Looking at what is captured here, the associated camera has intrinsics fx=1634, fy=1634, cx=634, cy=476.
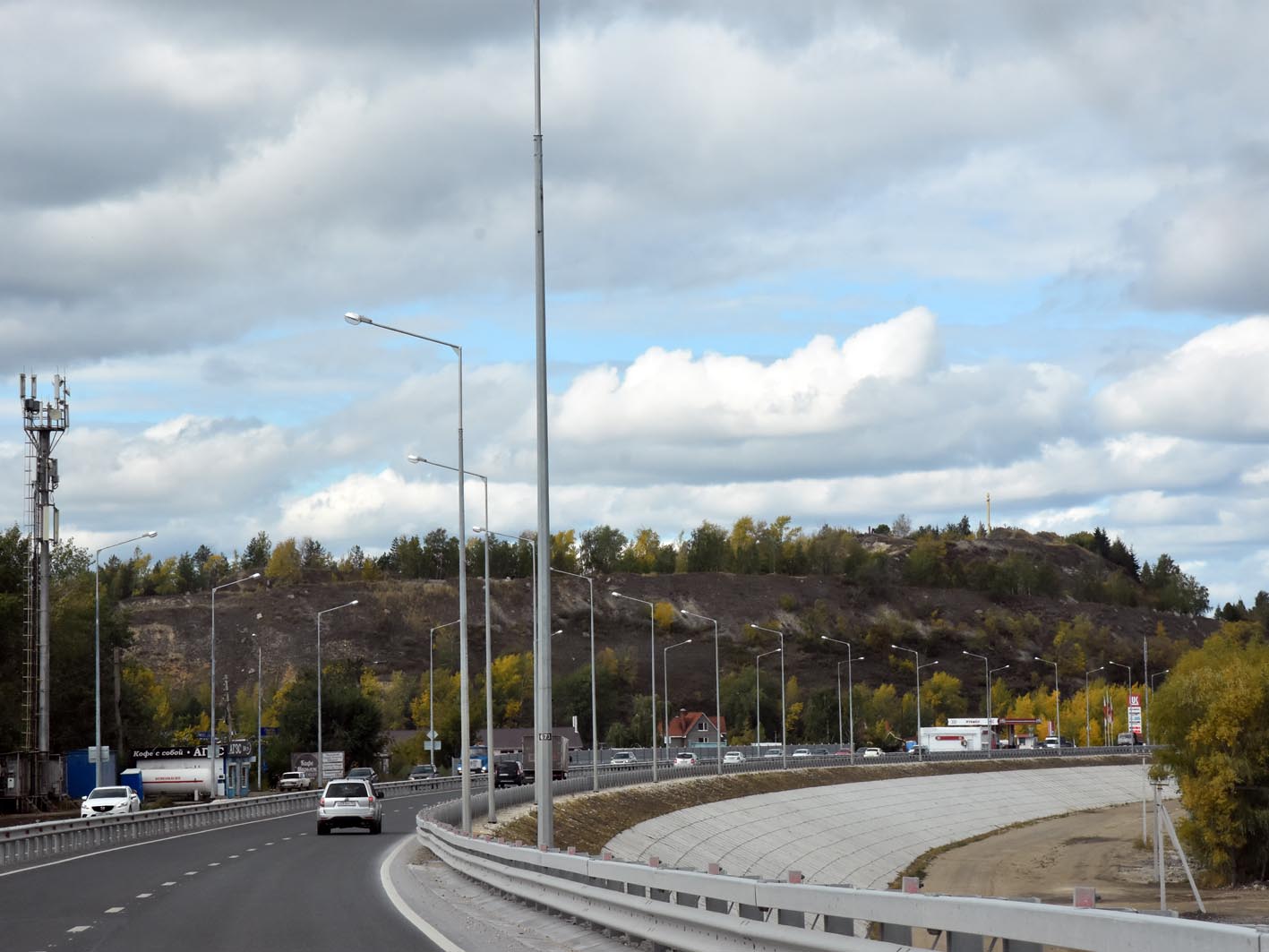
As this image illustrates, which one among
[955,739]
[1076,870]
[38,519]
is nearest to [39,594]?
[38,519]

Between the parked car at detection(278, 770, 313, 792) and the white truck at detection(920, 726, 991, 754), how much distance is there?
5899 cm

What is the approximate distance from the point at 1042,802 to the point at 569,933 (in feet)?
331

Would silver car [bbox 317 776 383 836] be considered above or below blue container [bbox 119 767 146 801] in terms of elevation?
above

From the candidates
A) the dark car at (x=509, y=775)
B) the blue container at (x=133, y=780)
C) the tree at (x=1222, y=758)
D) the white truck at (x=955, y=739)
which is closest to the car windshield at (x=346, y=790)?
the blue container at (x=133, y=780)

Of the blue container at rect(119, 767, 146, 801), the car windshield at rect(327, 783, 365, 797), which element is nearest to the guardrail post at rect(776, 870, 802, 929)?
the car windshield at rect(327, 783, 365, 797)

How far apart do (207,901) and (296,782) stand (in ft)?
260

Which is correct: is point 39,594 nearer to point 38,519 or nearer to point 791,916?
point 38,519

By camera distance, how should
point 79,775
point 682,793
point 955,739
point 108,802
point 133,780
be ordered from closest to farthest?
point 108,802 → point 133,780 → point 79,775 → point 682,793 → point 955,739

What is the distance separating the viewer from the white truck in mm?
142000

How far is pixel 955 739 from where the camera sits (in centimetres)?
14262

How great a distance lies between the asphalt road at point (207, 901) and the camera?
1786 centimetres

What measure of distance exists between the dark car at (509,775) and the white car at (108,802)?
103ft

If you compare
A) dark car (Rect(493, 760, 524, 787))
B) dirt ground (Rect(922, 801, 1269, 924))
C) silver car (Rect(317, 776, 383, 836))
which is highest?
silver car (Rect(317, 776, 383, 836))

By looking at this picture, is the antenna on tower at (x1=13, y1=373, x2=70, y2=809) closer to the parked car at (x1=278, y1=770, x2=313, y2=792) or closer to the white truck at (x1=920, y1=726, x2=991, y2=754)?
the parked car at (x1=278, y1=770, x2=313, y2=792)
